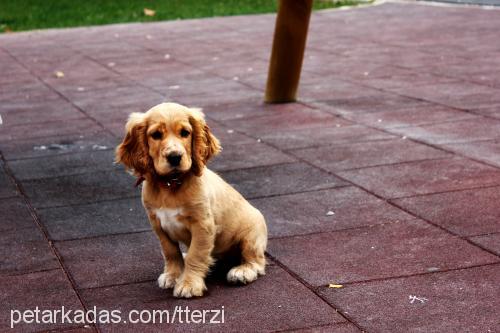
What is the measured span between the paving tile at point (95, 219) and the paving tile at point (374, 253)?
113 centimetres

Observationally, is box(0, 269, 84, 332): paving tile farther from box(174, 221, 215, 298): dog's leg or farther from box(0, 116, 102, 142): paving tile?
box(0, 116, 102, 142): paving tile

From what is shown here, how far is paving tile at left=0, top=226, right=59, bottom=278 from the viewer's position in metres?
5.99

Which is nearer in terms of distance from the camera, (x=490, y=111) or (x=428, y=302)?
(x=428, y=302)

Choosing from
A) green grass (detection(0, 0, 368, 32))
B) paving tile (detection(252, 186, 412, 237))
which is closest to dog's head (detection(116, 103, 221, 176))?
paving tile (detection(252, 186, 412, 237))

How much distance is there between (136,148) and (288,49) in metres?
6.67

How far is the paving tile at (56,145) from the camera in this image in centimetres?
943

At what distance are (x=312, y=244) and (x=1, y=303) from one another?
6.40 feet

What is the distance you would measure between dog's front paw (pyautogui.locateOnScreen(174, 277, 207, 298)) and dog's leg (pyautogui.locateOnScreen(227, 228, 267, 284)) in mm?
225

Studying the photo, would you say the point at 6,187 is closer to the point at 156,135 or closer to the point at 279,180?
the point at 279,180

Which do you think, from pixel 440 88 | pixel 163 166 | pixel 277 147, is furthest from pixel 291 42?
pixel 163 166

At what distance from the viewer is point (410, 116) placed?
1027 centimetres

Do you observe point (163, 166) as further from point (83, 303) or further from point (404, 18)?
point (404, 18)

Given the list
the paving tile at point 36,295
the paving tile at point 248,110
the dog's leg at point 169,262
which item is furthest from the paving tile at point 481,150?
the paving tile at point 36,295

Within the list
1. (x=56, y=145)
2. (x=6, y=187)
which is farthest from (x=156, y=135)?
(x=56, y=145)
